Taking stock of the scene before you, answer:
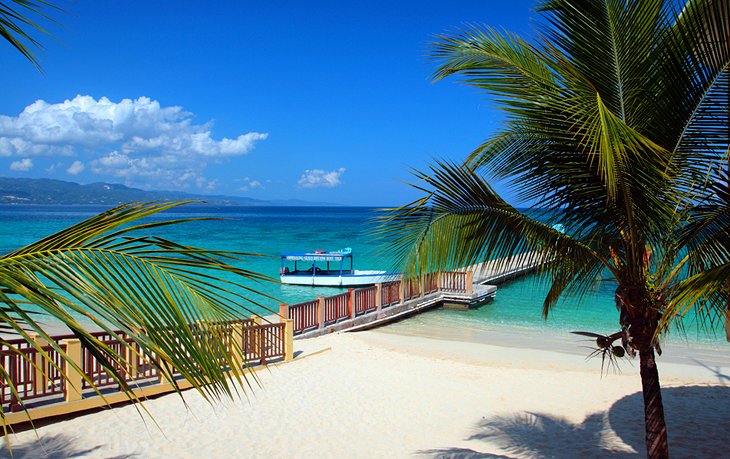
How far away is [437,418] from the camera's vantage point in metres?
9.16

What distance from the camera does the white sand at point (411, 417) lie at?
25.3 feet

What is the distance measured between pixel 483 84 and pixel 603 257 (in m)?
1.97

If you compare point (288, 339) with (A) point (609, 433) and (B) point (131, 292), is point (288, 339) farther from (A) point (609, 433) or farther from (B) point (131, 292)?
(B) point (131, 292)

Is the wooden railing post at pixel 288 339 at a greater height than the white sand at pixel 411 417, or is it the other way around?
the wooden railing post at pixel 288 339

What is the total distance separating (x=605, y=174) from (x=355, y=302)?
1404 centimetres

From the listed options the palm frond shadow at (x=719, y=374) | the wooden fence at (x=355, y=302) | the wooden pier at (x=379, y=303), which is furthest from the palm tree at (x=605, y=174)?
the palm frond shadow at (x=719, y=374)

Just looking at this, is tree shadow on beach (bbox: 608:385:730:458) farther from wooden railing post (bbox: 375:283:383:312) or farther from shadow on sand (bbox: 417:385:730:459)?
wooden railing post (bbox: 375:283:383:312)

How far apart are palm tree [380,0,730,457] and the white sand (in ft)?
10.6

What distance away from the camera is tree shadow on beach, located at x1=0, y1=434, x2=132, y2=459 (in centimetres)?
716

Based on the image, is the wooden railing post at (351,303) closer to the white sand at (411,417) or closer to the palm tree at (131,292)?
the white sand at (411,417)

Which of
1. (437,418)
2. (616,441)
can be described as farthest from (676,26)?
(437,418)

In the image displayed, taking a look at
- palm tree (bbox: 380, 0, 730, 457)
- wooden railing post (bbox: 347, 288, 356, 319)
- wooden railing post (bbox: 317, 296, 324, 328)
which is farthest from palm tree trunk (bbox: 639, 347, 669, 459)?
wooden railing post (bbox: 347, 288, 356, 319)

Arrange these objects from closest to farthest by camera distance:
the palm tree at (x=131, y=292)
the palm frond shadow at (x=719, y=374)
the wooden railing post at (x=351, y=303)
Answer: the palm tree at (x=131, y=292)
the palm frond shadow at (x=719, y=374)
the wooden railing post at (x=351, y=303)

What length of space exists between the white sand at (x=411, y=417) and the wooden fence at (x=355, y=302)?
2.06 m
